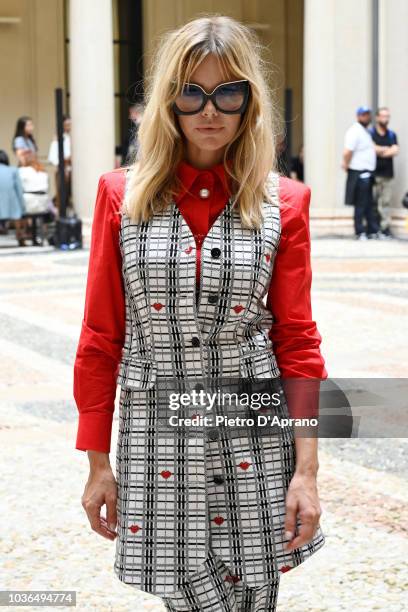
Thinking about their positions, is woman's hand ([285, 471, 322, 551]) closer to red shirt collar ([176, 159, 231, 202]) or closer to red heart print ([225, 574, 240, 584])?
red heart print ([225, 574, 240, 584])

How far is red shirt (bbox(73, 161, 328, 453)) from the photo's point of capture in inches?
94.3

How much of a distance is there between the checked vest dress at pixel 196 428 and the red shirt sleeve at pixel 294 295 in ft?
0.10

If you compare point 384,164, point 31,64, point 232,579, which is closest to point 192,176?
point 232,579

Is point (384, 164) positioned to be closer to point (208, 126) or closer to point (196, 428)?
point (208, 126)

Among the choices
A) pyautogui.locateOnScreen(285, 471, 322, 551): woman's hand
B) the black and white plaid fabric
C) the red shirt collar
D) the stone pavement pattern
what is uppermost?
the red shirt collar

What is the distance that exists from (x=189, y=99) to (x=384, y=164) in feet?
52.6

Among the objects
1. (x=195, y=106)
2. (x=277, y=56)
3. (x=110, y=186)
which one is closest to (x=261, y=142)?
(x=195, y=106)

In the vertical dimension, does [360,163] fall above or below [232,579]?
above

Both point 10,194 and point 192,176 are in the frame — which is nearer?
point 192,176

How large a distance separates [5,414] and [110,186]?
4.45m

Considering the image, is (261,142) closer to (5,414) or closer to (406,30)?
(5,414)

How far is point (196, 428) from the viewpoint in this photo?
2.35m

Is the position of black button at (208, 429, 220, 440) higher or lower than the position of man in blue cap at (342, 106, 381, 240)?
lower

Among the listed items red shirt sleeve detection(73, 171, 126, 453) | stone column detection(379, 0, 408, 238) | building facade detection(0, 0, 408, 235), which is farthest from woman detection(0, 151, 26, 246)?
red shirt sleeve detection(73, 171, 126, 453)
